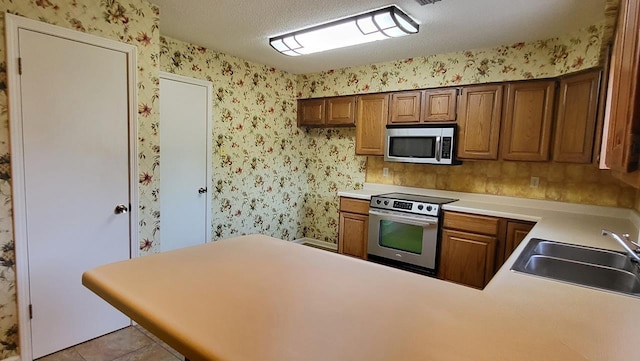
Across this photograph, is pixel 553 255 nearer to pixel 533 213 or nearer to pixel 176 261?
pixel 533 213

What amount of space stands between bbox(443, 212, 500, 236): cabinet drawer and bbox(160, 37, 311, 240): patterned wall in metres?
2.22

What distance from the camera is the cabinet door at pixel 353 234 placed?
12.2 ft

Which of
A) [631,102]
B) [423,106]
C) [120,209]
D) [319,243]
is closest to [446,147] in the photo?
[423,106]

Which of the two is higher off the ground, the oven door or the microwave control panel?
the microwave control panel

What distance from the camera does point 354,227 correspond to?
3805 millimetres

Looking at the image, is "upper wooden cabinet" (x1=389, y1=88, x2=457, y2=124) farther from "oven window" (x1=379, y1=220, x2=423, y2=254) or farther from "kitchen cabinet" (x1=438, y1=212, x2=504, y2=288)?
"oven window" (x1=379, y1=220, x2=423, y2=254)

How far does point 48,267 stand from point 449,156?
3.30 m

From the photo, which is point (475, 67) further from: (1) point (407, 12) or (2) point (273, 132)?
(2) point (273, 132)

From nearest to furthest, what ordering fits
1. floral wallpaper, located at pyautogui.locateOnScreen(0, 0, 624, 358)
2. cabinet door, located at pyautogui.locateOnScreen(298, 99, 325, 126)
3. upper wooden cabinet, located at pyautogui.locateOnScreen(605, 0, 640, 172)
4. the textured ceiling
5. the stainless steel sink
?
upper wooden cabinet, located at pyautogui.locateOnScreen(605, 0, 640, 172), the stainless steel sink, floral wallpaper, located at pyautogui.locateOnScreen(0, 0, 624, 358), the textured ceiling, cabinet door, located at pyautogui.locateOnScreen(298, 99, 325, 126)

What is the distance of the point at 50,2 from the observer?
6.54ft

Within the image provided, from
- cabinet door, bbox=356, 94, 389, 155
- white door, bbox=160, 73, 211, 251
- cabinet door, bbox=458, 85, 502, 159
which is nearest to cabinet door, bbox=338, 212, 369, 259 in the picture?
cabinet door, bbox=356, 94, 389, 155

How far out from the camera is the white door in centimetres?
319

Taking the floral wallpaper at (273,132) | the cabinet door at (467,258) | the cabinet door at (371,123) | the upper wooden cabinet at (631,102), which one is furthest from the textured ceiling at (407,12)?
the cabinet door at (467,258)

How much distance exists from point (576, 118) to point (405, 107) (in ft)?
4.85
